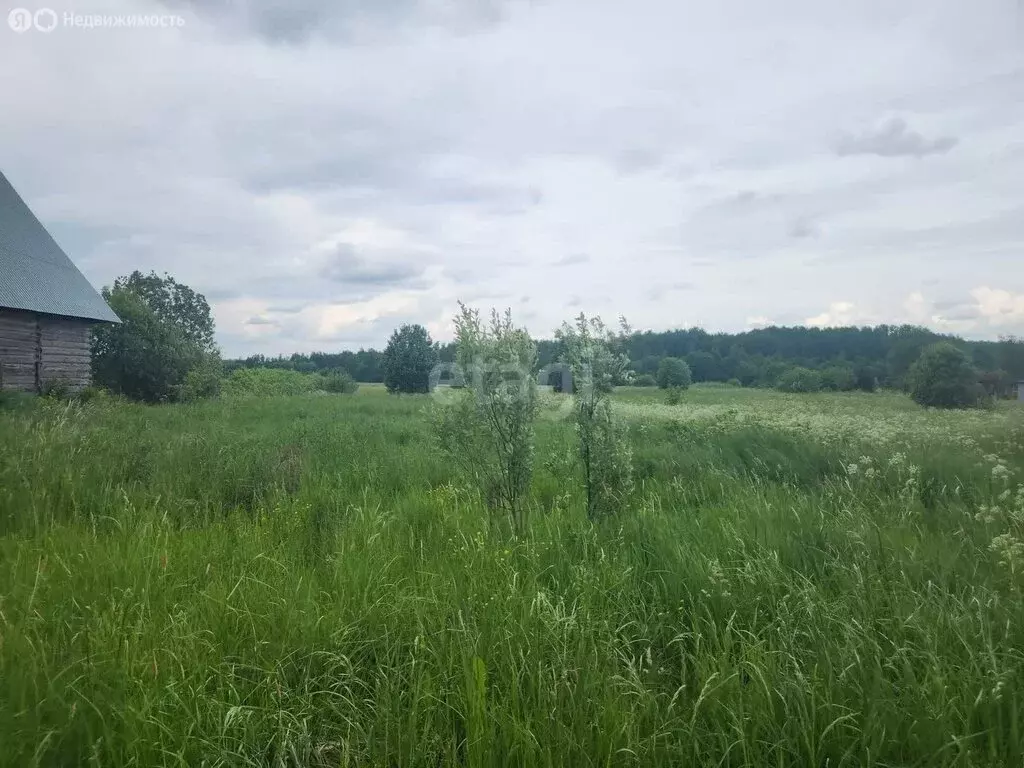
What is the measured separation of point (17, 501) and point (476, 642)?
5001 millimetres

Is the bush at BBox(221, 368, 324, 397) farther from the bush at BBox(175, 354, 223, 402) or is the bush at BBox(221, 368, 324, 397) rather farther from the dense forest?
the dense forest

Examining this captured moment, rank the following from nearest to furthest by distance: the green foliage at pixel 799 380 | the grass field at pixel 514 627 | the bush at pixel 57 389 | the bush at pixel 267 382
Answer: the grass field at pixel 514 627, the green foliage at pixel 799 380, the bush at pixel 57 389, the bush at pixel 267 382

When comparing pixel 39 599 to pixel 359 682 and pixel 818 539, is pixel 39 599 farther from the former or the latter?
pixel 818 539

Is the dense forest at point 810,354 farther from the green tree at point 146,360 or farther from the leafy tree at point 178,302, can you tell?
the leafy tree at point 178,302

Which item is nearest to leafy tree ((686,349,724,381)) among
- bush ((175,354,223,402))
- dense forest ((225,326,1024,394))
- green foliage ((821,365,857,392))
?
dense forest ((225,326,1024,394))

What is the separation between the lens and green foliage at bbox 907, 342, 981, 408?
8047 mm

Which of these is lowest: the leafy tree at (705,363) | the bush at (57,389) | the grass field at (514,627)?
the grass field at (514,627)

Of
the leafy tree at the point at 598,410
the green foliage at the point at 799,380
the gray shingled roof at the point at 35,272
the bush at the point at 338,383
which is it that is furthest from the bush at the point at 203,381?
the leafy tree at the point at 598,410

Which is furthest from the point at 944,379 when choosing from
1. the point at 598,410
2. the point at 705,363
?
the point at 705,363

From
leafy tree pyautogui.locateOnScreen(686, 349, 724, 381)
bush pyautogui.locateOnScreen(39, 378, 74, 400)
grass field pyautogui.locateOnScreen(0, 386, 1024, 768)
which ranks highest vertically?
leafy tree pyautogui.locateOnScreen(686, 349, 724, 381)

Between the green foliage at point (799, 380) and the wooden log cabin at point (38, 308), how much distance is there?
2345cm

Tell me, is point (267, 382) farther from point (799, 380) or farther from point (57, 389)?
point (799, 380)

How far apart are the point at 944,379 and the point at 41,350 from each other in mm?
24958

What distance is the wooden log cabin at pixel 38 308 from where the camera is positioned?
1784cm
